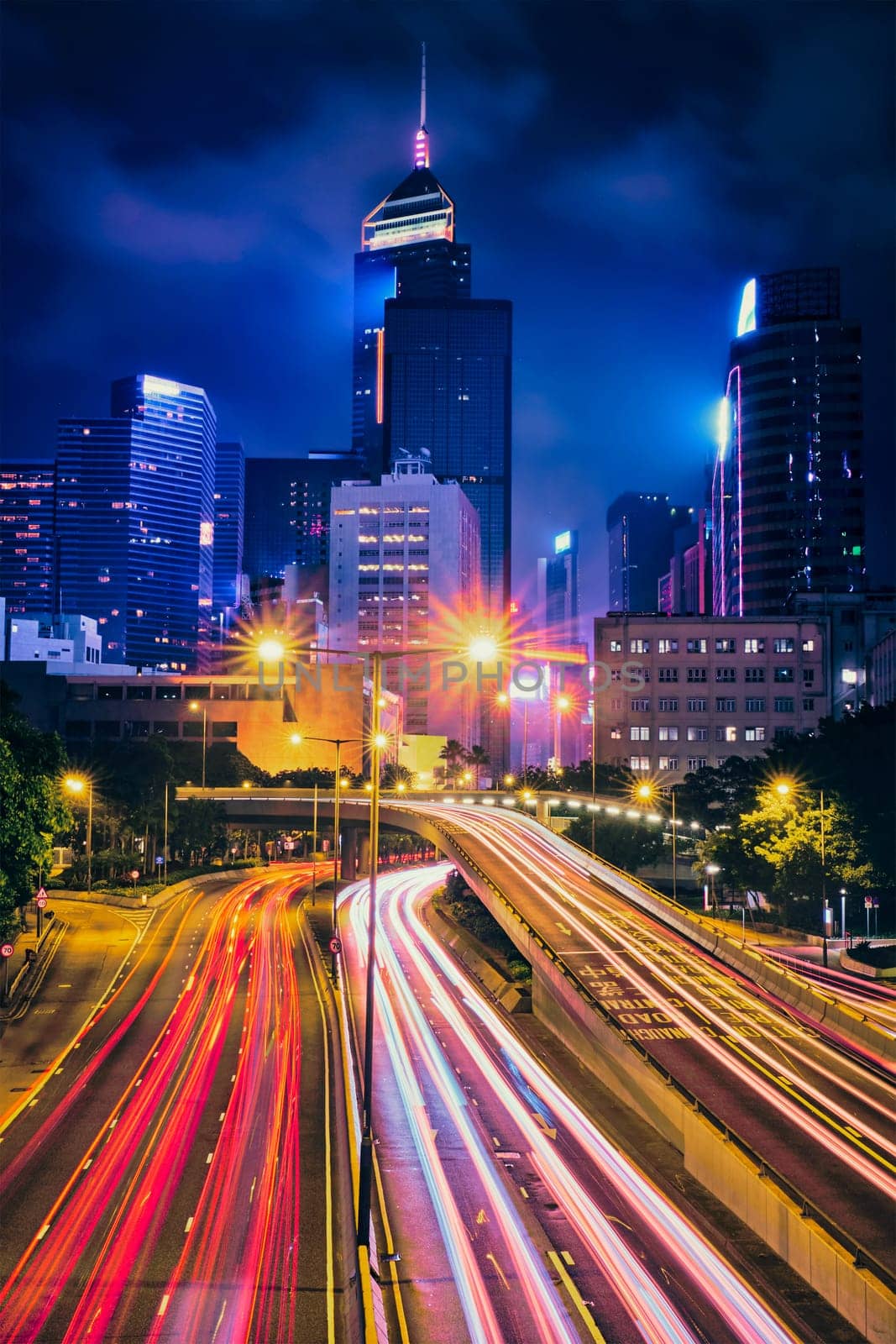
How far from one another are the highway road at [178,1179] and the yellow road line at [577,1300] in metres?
4.92

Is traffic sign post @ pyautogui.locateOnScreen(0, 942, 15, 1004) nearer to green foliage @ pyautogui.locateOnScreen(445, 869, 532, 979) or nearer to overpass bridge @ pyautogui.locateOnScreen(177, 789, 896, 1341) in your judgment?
overpass bridge @ pyautogui.locateOnScreen(177, 789, 896, 1341)

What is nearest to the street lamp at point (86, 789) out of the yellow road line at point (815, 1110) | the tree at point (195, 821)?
the tree at point (195, 821)

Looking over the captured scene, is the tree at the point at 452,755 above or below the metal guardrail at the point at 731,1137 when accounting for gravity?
above

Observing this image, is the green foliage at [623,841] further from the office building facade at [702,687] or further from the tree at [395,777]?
the tree at [395,777]

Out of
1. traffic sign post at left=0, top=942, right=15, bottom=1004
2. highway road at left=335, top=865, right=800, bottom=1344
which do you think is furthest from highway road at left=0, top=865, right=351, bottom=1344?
traffic sign post at left=0, top=942, right=15, bottom=1004

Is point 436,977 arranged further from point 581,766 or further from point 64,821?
point 581,766

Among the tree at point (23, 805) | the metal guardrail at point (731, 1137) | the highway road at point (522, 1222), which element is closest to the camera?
the metal guardrail at point (731, 1137)

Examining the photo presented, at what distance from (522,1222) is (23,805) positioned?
89.7ft

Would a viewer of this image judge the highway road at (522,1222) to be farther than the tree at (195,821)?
No

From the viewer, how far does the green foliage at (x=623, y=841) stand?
91312 millimetres

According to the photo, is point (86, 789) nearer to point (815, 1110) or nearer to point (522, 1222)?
point (522, 1222)

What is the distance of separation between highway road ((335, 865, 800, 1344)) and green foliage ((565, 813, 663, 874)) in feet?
152

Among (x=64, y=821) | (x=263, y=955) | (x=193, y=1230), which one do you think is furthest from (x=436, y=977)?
(x=193, y=1230)

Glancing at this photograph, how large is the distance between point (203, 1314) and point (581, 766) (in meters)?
119
